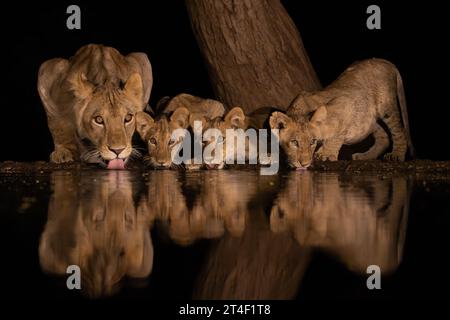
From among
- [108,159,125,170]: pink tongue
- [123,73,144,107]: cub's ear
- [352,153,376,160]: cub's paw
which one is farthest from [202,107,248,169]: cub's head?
[352,153,376,160]: cub's paw

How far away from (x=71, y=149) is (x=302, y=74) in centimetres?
248

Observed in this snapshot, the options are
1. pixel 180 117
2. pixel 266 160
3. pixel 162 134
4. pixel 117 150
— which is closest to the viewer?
pixel 117 150

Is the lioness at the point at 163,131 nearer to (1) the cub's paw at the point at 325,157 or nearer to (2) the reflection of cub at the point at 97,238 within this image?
(1) the cub's paw at the point at 325,157

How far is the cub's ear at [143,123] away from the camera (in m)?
7.78

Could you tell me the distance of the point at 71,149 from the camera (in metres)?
8.73

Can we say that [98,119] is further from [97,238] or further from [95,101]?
[97,238]

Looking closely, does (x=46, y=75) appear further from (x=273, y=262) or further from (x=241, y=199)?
(x=273, y=262)

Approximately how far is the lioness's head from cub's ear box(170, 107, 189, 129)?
0.32 m

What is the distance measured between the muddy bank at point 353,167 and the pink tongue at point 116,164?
0.35 m

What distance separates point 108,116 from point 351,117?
2.22m

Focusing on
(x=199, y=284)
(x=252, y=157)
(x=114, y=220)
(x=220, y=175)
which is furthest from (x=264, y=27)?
(x=199, y=284)

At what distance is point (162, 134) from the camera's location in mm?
7727

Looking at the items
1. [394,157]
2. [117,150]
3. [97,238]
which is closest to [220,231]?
[97,238]

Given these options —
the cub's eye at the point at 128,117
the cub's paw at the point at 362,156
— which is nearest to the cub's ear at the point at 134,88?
the cub's eye at the point at 128,117
